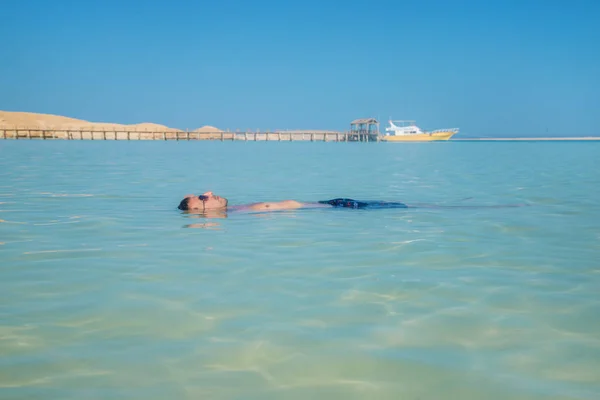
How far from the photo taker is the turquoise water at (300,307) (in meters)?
3.10

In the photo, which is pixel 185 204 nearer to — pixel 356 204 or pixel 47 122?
pixel 356 204

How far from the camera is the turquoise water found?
122 inches

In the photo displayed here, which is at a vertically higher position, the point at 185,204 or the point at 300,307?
the point at 185,204

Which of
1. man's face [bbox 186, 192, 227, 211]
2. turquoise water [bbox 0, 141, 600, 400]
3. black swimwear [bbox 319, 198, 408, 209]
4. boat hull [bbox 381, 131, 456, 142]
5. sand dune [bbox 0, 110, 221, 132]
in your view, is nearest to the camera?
turquoise water [bbox 0, 141, 600, 400]

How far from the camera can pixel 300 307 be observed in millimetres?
4285

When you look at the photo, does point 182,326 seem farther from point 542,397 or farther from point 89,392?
point 542,397

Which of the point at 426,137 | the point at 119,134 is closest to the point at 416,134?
the point at 426,137

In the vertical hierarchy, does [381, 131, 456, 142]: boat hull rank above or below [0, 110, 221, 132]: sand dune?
below

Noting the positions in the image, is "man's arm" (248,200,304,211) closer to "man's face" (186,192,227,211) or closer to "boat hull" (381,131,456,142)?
"man's face" (186,192,227,211)

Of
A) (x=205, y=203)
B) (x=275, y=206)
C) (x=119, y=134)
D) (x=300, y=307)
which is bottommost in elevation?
(x=300, y=307)

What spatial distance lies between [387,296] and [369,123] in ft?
274

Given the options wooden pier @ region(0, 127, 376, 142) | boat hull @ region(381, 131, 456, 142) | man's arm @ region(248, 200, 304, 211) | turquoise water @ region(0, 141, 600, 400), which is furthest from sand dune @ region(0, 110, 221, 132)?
turquoise water @ region(0, 141, 600, 400)

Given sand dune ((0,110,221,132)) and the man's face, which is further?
sand dune ((0,110,221,132))

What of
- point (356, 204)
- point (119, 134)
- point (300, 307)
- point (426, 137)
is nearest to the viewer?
point (300, 307)
